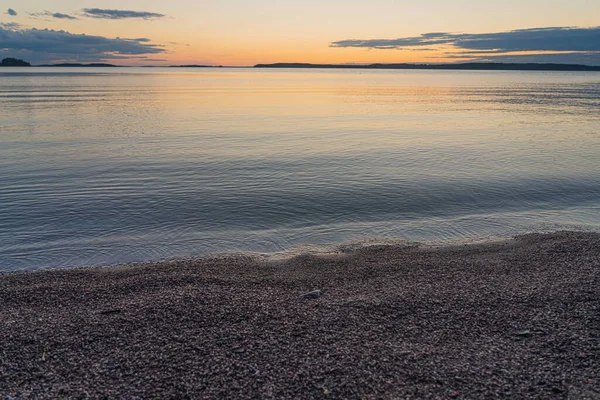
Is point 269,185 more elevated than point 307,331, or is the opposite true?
point 269,185

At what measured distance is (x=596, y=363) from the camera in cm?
767

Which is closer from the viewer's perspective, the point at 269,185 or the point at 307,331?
the point at 307,331

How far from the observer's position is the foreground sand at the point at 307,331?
725cm

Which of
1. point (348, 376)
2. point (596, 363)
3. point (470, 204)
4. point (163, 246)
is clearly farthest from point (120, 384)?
point (470, 204)

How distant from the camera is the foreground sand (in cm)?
725

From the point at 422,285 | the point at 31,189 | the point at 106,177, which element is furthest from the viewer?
the point at 106,177

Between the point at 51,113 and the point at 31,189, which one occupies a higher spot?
the point at 51,113

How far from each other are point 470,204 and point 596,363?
13.8m

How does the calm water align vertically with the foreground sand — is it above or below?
above

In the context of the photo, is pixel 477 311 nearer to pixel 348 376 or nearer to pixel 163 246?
pixel 348 376

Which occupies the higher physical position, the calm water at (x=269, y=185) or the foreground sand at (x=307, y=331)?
the calm water at (x=269, y=185)

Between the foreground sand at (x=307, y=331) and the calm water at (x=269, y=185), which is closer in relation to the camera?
the foreground sand at (x=307, y=331)

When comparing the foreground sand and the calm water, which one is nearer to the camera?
the foreground sand

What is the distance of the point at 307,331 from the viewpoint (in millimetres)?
8938
